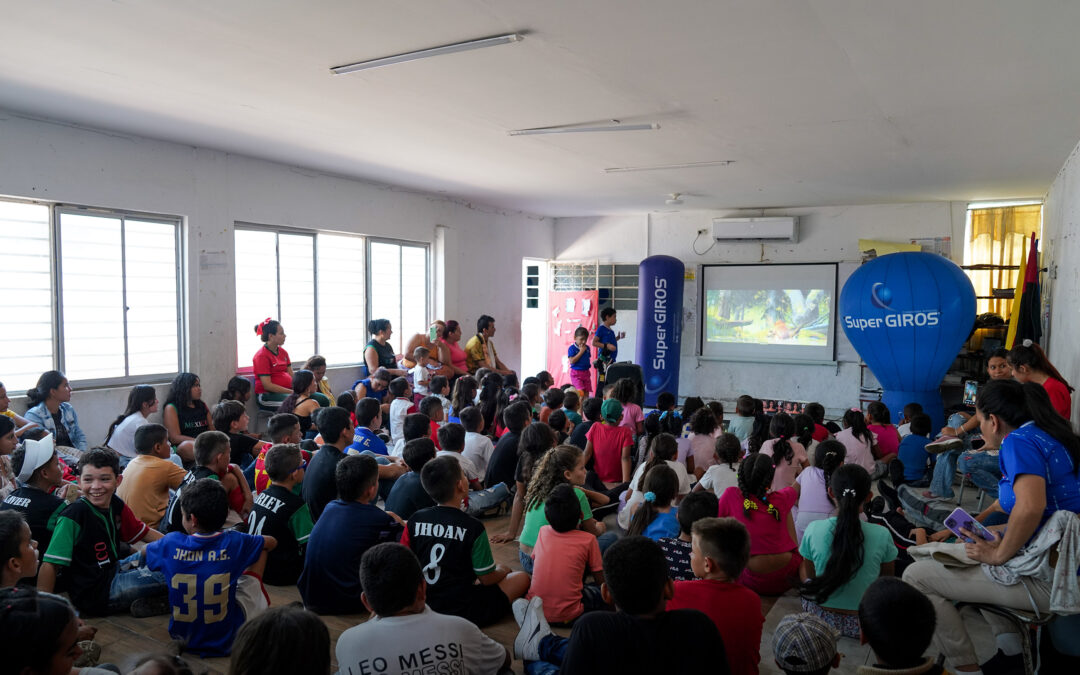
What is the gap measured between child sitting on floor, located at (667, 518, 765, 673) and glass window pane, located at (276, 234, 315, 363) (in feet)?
18.8

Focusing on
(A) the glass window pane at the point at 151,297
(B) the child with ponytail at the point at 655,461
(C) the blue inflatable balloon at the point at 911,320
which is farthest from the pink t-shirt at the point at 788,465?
(A) the glass window pane at the point at 151,297

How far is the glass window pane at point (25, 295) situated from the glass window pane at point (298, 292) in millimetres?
Answer: 2067

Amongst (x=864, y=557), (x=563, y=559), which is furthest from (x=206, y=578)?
(x=864, y=557)

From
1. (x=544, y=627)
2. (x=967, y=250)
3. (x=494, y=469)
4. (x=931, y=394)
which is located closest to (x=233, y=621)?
(x=544, y=627)

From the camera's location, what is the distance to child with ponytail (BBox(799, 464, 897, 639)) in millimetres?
2707

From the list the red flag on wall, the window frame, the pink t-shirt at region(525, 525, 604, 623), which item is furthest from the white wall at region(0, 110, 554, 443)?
the pink t-shirt at region(525, 525, 604, 623)

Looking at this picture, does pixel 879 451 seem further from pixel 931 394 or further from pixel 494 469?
pixel 494 469

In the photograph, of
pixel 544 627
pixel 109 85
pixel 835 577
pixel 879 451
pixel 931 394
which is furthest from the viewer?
pixel 931 394

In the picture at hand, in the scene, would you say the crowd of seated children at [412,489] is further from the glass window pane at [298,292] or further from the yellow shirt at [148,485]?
the glass window pane at [298,292]

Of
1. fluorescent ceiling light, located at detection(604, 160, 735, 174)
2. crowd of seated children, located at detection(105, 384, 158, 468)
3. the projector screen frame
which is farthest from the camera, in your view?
the projector screen frame

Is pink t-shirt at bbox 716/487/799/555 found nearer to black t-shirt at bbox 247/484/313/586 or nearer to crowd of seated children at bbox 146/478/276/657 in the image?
black t-shirt at bbox 247/484/313/586

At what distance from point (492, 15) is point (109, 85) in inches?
108

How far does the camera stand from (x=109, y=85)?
421 centimetres

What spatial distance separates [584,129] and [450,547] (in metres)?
3.56
